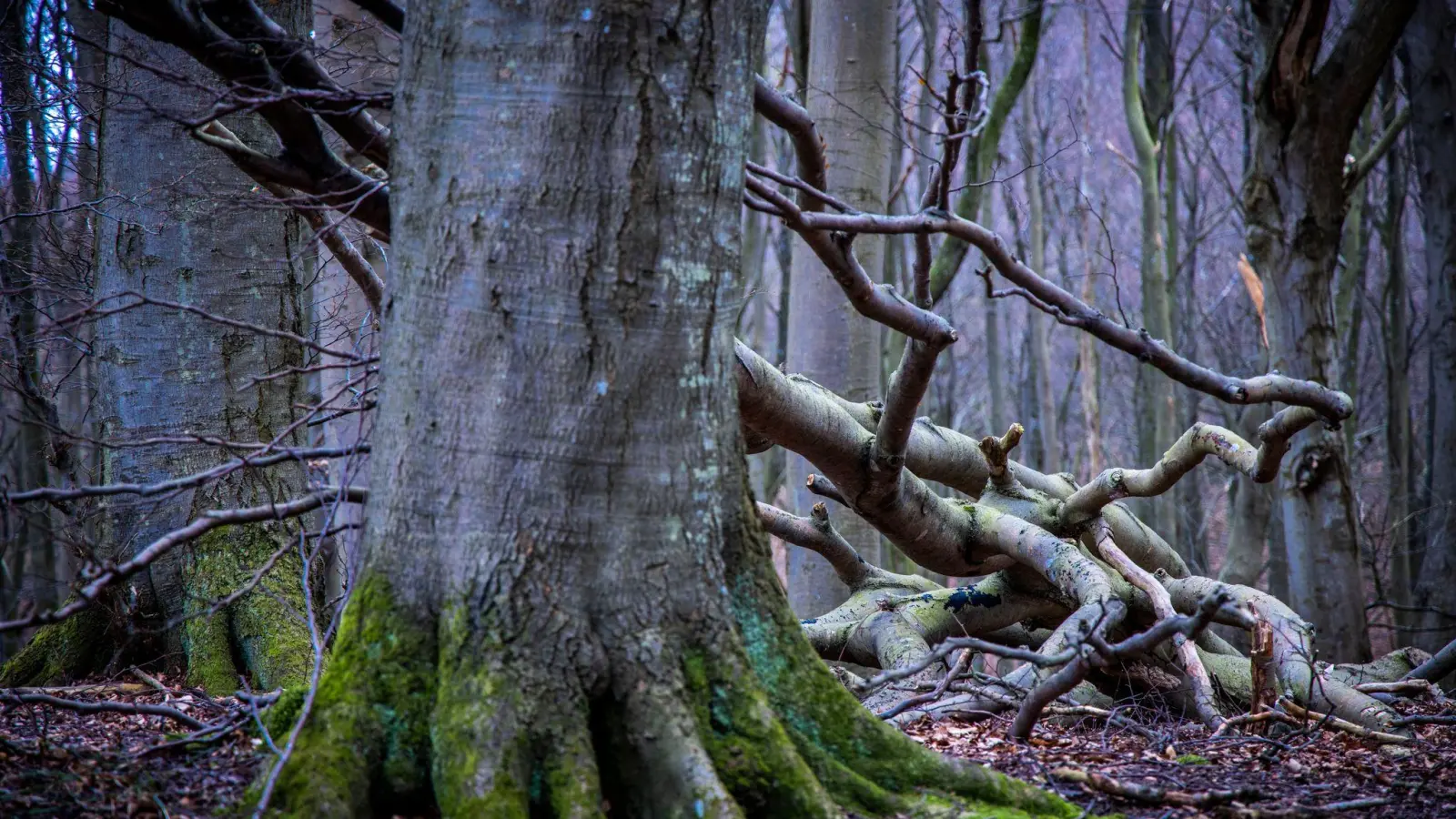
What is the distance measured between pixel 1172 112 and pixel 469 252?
50.6ft

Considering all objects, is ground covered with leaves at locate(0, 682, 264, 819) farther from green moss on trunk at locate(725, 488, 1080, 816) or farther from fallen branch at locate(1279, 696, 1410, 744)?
fallen branch at locate(1279, 696, 1410, 744)

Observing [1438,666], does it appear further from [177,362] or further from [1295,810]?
[177,362]

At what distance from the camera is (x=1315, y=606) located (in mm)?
7723

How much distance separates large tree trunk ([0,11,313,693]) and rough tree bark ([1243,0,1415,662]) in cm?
666

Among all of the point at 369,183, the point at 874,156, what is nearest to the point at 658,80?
the point at 369,183

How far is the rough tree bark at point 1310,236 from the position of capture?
23.1 ft

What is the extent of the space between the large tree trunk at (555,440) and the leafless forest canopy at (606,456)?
0.01 metres

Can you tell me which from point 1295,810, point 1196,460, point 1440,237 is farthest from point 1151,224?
point 1295,810

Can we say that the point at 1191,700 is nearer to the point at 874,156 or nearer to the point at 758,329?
the point at 874,156

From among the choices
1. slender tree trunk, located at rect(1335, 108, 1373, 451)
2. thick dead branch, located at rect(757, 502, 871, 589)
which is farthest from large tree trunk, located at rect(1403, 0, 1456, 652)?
thick dead branch, located at rect(757, 502, 871, 589)

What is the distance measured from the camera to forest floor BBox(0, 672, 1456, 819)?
2.53 meters

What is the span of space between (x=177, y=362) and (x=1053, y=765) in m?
4.30

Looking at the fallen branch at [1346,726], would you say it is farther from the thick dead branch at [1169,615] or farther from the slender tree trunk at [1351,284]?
the slender tree trunk at [1351,284]

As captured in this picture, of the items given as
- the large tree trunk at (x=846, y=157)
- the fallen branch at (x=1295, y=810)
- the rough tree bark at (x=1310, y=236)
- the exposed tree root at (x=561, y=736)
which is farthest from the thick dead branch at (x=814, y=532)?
the rough tree bark at (x=1310, y=236)
